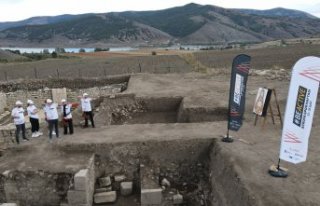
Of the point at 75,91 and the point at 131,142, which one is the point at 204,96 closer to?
the point at 131,142

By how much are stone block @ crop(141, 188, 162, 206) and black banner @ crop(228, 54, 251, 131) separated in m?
3.24

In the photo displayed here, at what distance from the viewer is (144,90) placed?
73.8 feet

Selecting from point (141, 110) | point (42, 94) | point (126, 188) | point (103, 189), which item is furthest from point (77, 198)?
point (42, 94)

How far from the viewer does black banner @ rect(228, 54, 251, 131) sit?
11.8 meters

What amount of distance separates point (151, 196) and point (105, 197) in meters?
→ 1.60

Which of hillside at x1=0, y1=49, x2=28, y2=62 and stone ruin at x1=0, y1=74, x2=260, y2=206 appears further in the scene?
hillside at x1=0, y1=49, x2=28, y2=62

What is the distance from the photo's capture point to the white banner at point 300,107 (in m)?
8.30

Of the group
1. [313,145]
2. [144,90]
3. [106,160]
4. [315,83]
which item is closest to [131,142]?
[106,160]

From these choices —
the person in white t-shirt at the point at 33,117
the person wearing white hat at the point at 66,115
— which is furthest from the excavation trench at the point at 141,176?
the person in white t-shirt at the point at 33,117

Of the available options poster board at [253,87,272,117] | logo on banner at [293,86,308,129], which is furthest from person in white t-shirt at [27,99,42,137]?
logo on banner at [293,86,308,129]

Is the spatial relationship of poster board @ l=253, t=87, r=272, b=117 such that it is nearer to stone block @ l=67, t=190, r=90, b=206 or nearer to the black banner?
the black banner

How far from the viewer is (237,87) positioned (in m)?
12.1

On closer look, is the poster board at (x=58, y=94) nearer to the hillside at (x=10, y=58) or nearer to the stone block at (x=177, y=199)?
the stone block at (x=177, y=199)

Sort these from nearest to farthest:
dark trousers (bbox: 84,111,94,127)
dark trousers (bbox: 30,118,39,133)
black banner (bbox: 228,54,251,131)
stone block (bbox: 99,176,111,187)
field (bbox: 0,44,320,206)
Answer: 1. field (bbox: 0,44,320,206)
2. black banner (bbox: 228,54,251,131)
3. stone block (bbox: 99,176,111,187)
4. dark trousers (bbox: 30,118,39,133)
5. dark trousers (bbox: 84,111,94,127)
